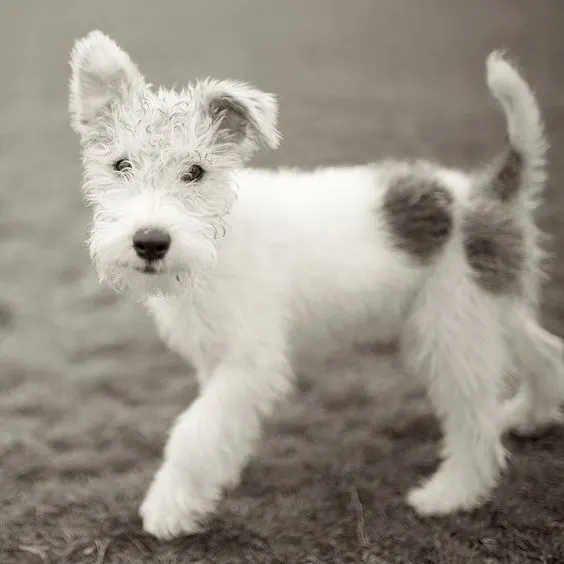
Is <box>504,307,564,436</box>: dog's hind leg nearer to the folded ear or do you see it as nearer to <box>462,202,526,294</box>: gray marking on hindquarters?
<box>462,202,526,294</box>: gray marking on hindquarters

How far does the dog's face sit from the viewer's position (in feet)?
7.34

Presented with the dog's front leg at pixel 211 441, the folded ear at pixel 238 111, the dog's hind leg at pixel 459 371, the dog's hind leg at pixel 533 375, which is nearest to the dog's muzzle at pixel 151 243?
the folded ear at pixel 238 111

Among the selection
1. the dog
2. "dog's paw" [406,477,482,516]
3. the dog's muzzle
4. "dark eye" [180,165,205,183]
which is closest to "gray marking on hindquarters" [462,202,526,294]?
the dog

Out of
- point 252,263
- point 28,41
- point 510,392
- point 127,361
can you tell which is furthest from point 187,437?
point 28,41

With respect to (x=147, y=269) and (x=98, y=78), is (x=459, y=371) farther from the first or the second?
(x=98, y=78)

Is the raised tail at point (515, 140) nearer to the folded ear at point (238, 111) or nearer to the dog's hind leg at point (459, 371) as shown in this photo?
the dog's hind leg at point (459, 371)

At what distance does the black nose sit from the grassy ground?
121 cm

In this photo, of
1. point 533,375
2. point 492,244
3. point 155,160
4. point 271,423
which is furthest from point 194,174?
point 533,375

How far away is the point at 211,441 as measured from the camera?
102 inches

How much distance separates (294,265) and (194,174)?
56cm

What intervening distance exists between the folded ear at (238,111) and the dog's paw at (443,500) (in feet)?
5.17

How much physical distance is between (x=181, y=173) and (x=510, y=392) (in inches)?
84.7

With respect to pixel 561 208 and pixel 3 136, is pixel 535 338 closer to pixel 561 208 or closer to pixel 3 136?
pixel 561 208

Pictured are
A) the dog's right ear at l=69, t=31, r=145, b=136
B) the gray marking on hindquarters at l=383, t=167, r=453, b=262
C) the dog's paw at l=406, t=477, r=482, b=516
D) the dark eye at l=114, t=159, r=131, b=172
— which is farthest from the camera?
the dog's paw at l=406, t=477, r=482, b=516
